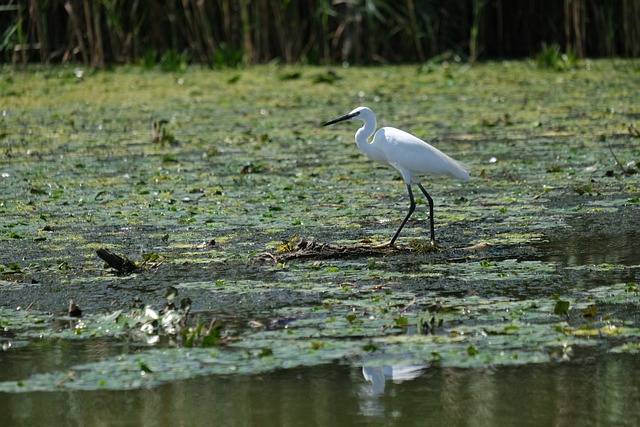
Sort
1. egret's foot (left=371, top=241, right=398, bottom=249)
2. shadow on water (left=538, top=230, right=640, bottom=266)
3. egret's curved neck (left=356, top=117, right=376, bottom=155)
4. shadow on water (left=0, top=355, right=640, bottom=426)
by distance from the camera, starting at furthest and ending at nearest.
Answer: egret's curved neck (left=356, top=117, right=376, bottom=155)
egret's foot (left=371, top=241, right=398, bottom=249)
shadow on water (left=538, top=230, right=640, bottom=266)
shadow on water (left=0, top=355, right=640, bottom=426)

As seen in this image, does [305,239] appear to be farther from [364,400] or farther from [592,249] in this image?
[364,400]

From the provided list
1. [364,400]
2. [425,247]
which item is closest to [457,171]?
[425,247]

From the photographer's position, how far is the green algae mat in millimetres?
4305

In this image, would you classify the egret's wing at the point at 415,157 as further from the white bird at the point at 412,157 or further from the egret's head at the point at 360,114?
the egret's head at the point at 360,114

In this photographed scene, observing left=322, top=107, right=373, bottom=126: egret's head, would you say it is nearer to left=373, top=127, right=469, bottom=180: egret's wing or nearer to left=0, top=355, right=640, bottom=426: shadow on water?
left=373, top=127, right=469, bottom=180: egret's wing

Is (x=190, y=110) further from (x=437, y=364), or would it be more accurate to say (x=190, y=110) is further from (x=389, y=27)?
(x=437, y=364)

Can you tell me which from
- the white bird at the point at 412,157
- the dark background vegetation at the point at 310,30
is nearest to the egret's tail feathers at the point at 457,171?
the white bird at the point at 412,157

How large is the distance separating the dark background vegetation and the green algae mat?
7.14 ft

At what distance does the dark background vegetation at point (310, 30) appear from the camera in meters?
14.7

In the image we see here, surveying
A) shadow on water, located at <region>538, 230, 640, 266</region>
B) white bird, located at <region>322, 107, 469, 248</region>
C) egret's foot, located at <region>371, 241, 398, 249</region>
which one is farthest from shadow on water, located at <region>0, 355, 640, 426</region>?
white bird, located at <region>322, 107, 469, 248</region>

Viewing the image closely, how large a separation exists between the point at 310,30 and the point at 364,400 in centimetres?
1286

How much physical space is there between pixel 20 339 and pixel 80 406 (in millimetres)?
913

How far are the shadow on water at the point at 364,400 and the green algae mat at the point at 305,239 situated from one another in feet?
0.33

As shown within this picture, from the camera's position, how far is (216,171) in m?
8.84
